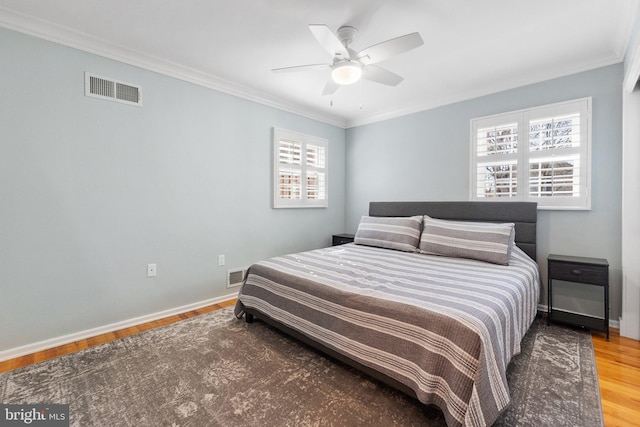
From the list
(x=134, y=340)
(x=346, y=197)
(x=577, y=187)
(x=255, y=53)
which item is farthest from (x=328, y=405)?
(x=346, y=197)

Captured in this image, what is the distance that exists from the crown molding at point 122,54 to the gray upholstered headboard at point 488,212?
2262mm

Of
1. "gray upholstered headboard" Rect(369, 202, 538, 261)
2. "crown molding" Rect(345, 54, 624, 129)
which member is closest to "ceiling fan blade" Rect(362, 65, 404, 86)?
"crown molding" Rect(345, 54, 624, 129)

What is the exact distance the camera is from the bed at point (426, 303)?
1.40 meters

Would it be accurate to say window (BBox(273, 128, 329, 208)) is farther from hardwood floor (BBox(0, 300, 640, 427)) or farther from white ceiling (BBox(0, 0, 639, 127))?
hardwood floor (BBox(0, 300, 640, 427))

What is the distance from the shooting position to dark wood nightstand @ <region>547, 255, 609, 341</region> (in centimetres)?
252

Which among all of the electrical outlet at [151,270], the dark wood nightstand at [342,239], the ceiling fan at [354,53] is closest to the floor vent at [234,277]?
the electrical outlet at [151,270]

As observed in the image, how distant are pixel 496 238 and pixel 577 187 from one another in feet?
3.39

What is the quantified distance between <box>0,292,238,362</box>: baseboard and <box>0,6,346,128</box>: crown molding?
2460 mm

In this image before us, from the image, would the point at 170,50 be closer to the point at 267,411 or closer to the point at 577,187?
the point at 267,411

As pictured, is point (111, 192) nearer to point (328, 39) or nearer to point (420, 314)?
point (328, 39)

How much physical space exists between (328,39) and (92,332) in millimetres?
3146

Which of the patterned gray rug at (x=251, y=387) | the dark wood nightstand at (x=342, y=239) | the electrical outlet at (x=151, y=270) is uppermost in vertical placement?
the dark wood nightstand at (x=342, y=239)

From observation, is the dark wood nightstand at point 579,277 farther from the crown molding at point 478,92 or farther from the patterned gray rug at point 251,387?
the crown molding at point 478,92

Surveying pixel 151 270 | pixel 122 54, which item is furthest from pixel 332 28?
pixel 151 270
